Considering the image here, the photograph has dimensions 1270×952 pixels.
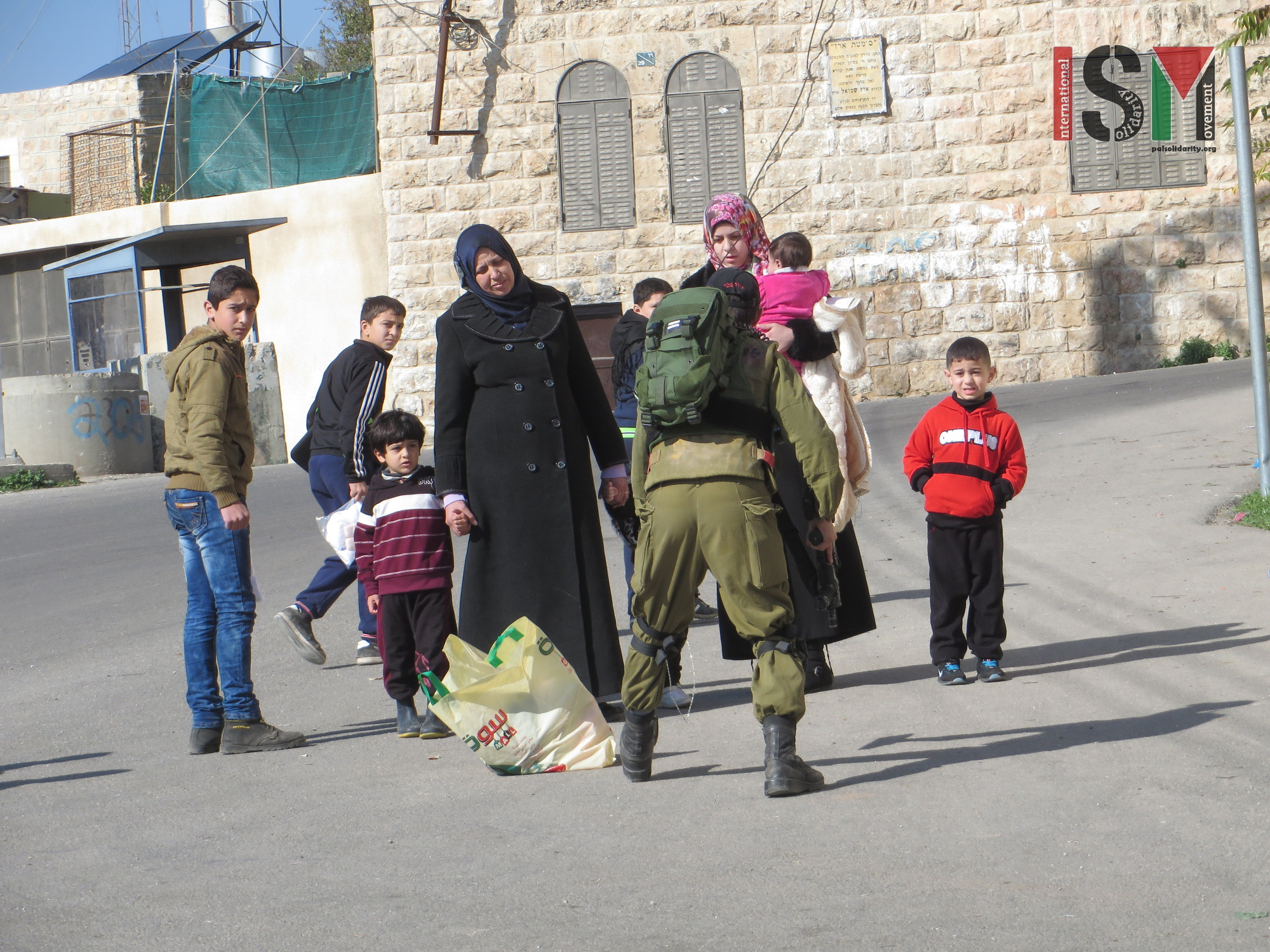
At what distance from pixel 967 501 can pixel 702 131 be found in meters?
14.9

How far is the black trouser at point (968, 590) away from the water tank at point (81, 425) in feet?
49.9

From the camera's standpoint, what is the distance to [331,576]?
6898 millimetres

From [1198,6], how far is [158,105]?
19665mm

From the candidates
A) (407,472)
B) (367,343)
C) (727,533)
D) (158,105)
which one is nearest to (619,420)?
(367,343)

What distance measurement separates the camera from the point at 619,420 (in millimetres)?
7043

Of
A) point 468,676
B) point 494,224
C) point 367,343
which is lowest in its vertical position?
point 468,676

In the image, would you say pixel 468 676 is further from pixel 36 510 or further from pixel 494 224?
pixel 494 224

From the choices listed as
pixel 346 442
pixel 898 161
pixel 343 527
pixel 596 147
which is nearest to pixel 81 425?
pixel 596 147

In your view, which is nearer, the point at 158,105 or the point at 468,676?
the point at 468,676

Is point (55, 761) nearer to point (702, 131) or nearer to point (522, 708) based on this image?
point (522, 708)

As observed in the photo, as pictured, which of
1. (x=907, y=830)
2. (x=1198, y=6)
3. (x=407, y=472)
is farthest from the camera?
(x=1198, y=6)

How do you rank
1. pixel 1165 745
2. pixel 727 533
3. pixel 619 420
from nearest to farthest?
pixel 727 533
pixel 1165 745
pixel 619 420

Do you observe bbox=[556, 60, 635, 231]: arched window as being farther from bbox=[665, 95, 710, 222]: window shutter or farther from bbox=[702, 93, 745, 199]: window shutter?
bbox=[702, 93, 745, 199]: window shutter

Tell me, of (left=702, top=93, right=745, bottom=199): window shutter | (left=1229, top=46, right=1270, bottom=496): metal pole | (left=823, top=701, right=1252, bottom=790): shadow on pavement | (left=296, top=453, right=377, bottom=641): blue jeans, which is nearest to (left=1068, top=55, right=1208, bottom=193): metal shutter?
(left=702, top=93, right=745, bottom=199): window shutter
